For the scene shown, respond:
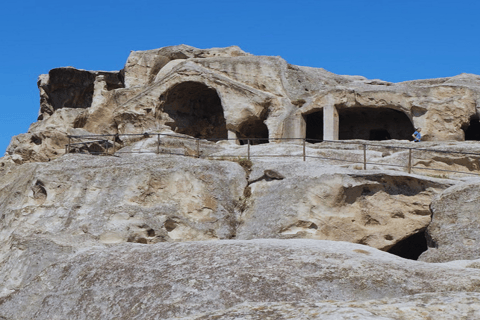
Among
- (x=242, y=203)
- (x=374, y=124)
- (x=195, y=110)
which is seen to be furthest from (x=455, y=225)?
(x=195, y=110)

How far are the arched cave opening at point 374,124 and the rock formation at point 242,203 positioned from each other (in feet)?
0.21

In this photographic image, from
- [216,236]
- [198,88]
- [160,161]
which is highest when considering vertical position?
[198,88]

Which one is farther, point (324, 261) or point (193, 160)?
point (193, 160)

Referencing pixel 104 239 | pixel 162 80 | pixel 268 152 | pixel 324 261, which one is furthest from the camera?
pixel 162 80

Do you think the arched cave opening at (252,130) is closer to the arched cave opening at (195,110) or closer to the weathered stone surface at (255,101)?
the weathered stone surface at (255,101)

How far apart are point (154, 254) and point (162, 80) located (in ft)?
58.9

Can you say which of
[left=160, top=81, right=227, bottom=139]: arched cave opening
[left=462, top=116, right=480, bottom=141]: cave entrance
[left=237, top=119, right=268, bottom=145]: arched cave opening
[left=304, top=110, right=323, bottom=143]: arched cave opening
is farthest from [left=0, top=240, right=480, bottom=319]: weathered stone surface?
[left=462, top=116, right=480, bottom=141]: cave entrance

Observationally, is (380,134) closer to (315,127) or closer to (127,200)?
(315,127)

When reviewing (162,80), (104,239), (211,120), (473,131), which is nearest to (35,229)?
(104,239)

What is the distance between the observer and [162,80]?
28.0 meters

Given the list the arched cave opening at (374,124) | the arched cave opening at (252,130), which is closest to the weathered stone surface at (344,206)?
the arched cave opening at (252,130)

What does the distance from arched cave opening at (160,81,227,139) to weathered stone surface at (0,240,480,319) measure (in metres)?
17.5

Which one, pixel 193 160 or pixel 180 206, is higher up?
pixel 193 160

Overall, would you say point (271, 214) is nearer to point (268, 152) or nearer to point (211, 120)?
point (268, 152)
